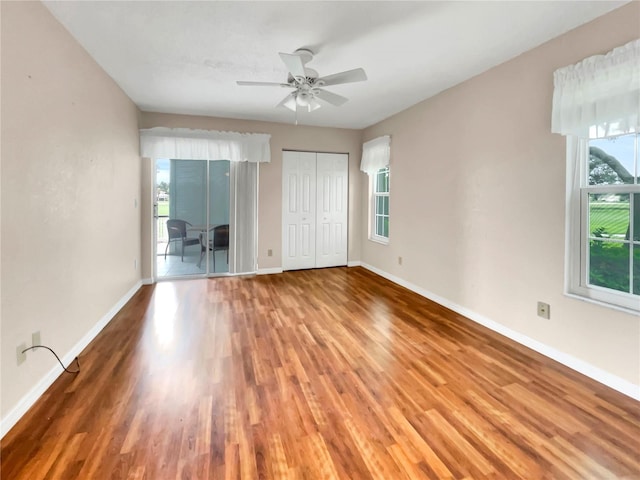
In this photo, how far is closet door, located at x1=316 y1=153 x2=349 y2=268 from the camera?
5.69m

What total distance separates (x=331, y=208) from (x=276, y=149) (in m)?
1.39

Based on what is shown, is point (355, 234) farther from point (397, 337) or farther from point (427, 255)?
point (397, 337)

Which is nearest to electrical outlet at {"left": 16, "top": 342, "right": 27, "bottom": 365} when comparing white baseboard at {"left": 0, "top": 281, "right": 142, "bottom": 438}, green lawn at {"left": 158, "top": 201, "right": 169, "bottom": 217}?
white baseboard at {"left": 0, "top": 281, "right": 142, "bottom": 438}

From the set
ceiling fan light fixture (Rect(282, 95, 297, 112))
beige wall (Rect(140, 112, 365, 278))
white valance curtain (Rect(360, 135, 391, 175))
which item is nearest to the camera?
ceiling fan light fixture (Rect(282, 95, 297, 112))

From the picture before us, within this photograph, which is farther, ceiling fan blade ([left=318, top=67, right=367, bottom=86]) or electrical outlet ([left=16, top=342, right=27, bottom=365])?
ceiling fan blade ([left=318, top=67, right=367, bottom=86])

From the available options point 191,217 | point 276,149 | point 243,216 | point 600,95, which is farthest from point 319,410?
point 276,149

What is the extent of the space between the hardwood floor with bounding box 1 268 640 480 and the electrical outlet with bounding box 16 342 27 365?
1.00ft

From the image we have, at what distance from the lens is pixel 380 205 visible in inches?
215

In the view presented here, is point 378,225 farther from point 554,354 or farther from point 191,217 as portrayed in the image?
point 554,354

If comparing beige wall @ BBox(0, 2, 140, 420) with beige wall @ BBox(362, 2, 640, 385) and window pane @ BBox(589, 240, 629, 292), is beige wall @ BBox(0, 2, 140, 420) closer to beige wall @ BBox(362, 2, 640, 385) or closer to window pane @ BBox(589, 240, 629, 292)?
beige wall @ BBox(362, 2, 640, 385)

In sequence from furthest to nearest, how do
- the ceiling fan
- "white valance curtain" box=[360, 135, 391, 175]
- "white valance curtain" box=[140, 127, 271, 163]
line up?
"white valance curtain" box=[360, 135, 391, 175]
"white valance curtain" box=[140, 127, 271, 163]
the ceiling fan

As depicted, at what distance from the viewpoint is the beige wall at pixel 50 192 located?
1.76m

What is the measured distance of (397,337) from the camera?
2.90 metres

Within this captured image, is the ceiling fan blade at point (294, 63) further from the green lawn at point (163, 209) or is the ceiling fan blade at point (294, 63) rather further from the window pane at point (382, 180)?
the green lawn at point (163, 209)
